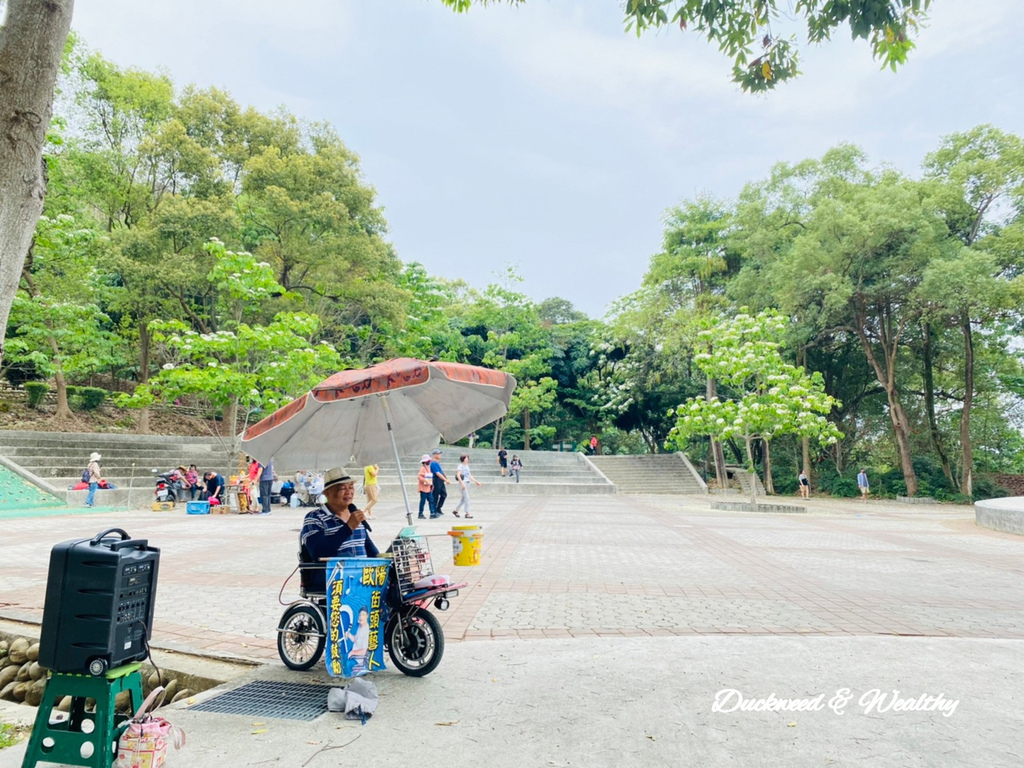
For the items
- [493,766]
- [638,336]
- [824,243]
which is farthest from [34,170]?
[638,336]

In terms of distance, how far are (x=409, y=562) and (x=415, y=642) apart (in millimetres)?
509

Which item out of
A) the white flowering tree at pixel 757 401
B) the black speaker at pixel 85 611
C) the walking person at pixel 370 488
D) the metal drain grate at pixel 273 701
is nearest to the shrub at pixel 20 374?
the walking person at pixel 370 488

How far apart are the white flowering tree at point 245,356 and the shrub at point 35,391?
5.81m

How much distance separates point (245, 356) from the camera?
20.2m

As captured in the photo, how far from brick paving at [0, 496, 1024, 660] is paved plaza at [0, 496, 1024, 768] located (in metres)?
0.04

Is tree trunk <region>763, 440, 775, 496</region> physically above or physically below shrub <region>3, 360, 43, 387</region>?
below

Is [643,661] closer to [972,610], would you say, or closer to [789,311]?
[972,610]

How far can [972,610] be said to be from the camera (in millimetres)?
6223

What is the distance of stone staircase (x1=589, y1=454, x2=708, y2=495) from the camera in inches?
1272

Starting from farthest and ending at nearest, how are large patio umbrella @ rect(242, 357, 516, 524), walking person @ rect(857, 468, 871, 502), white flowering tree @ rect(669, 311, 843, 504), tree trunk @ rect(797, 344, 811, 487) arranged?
tree trunk @ rect(797, 344, 811, 487)
walking person @ rect(857, 468, 871, 502)
white flowering tree @ rect(669, 311, 843, 504)
large patio umbrella @ rect(242, 357, 516, 524)

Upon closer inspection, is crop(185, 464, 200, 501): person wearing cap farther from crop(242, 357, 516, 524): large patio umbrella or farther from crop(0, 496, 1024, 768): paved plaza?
crop(242, 357, 516, 524): large patio umbrella

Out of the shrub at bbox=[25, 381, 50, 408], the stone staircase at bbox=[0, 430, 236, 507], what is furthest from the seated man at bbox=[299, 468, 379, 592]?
the shrub at bbox=[25, 381, 50, 408]

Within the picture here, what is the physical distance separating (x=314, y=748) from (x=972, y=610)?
6256mm

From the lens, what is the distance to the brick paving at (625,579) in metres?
5.39
